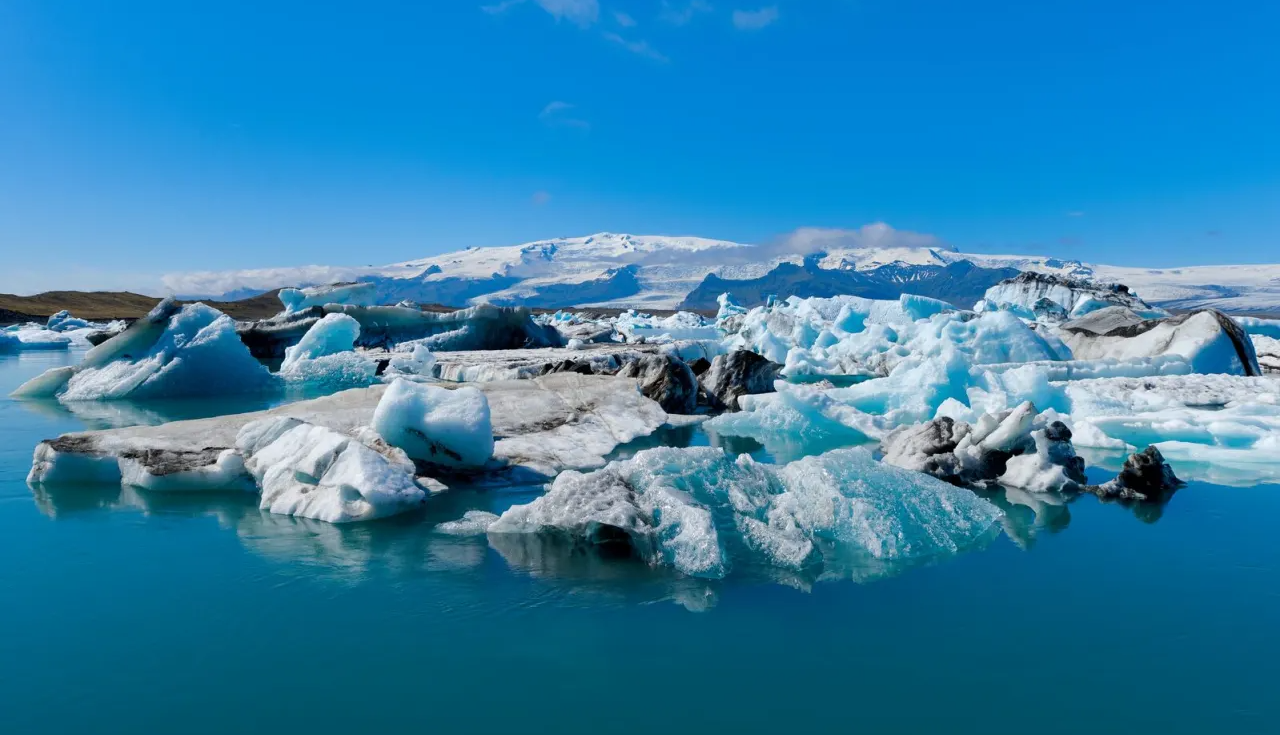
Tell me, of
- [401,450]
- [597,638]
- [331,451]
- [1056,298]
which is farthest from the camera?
[1056,298]

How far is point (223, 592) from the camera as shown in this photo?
14.1 feet

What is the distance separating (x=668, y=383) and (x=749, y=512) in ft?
22.0

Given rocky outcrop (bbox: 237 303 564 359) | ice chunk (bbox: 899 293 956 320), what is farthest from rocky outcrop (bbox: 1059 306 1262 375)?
rocky outcrop (bbox: 237 303 564 359)

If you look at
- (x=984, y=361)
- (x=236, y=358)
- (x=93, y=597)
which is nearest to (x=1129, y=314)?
(x=984, y=361)

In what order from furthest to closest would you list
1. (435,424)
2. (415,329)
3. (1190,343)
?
(415,329) < (1190,343) < (435,424)

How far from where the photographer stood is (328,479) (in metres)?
5.87

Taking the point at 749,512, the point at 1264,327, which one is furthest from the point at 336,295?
the point at 1264,327

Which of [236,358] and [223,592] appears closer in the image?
[223,592]

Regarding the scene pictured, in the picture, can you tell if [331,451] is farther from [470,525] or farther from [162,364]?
[162,364]

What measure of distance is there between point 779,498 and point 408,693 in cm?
295

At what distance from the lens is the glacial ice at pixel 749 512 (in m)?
4.77

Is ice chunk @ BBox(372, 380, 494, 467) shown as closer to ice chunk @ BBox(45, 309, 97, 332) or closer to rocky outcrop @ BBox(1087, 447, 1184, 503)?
rocky outcrop @ BBox(1087, 447, 1184, 503)

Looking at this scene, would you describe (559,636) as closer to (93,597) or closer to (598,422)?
(93,597)

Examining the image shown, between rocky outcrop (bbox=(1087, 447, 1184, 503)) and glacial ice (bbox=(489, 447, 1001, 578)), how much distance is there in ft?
6.07
